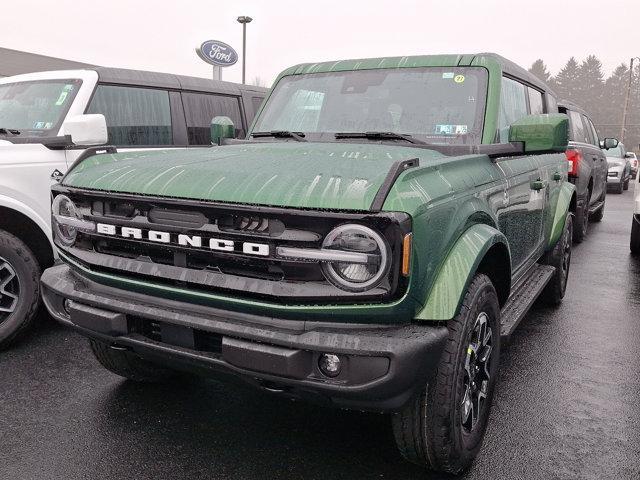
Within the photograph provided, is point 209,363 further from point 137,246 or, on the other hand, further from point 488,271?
point 488,271

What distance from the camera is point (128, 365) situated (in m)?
3.24

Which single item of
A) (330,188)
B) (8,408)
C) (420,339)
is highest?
(330,188)

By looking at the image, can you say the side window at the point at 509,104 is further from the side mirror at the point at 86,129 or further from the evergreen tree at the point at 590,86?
the evergreen tree at the point at 590,86

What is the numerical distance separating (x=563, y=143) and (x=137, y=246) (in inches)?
90.7

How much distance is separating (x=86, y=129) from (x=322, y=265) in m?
2.54

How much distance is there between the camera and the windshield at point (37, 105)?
4.43 m

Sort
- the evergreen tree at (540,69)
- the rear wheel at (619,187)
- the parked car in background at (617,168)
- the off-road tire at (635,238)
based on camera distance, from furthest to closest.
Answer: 1. the evergreen tree at (540,69)
2. the rear wheel at (619,187)
3. the parked car in background at (617,168)
4. the off-road tire at (635,238)

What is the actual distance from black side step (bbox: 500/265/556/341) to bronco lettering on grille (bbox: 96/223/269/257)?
Answer: 1446mm

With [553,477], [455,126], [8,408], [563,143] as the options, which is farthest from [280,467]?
[563,143]

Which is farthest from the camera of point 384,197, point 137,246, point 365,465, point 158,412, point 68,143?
point 68,143

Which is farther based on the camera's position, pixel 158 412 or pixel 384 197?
pixel 158 412

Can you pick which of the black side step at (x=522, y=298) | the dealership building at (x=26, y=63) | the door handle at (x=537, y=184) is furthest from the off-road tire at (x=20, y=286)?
the dealership building at (x=26, y=63)

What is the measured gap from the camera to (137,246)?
95.3 inches

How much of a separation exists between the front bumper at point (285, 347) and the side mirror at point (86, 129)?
188 cm
